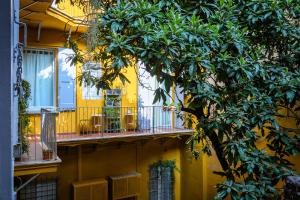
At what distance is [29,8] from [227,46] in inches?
183

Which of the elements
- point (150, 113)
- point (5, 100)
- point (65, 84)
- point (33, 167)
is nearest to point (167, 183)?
point (150, 113)

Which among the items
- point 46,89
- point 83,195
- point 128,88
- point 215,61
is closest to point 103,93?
point 128,88

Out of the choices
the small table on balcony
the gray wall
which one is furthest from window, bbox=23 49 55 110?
the gray wall

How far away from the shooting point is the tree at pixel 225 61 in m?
3.82

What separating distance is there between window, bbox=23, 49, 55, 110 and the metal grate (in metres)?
2.21

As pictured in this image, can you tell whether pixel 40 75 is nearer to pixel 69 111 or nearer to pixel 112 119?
pixel 69 111

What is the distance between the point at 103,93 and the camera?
895cm

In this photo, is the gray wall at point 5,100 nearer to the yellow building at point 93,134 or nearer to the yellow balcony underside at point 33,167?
the yellow balcony underside at point 33,167

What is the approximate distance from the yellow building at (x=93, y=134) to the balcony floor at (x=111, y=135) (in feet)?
0.09

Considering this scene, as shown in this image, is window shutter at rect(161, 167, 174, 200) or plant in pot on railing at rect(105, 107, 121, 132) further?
window shutter at rect(161, 167, 174, 200)

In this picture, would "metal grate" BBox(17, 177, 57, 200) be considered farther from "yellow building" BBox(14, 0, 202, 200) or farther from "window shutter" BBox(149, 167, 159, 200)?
"window shutter" BBox(149, 167, 159, 200)

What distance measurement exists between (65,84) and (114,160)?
302 centimetres

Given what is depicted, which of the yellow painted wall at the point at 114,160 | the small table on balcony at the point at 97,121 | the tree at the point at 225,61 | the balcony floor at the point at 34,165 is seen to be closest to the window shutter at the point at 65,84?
the small table on balcony at the point at 97,121

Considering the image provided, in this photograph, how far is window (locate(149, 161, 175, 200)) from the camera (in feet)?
31.8
